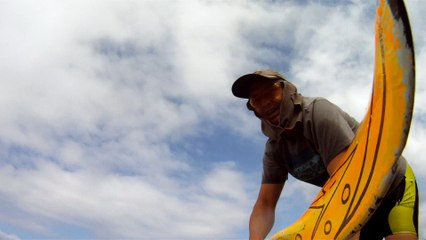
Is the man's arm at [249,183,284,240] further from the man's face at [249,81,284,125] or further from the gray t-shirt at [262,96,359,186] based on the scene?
the man's face at [249,81,284,125]

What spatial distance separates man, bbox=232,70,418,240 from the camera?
264cm

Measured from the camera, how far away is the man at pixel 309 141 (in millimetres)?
2639

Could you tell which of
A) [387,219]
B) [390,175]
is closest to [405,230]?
[387,219]

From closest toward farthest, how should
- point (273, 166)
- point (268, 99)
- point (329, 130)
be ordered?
point (329, 130) → point (268, 99) → point (273, 166)

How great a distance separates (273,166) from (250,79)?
0.88 m

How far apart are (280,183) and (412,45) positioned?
7.47 feet

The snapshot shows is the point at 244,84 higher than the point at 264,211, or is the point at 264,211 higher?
the point at 244,84

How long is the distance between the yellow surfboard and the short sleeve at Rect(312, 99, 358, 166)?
6.6 inches

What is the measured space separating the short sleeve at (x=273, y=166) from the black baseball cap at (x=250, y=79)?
50 centimetres

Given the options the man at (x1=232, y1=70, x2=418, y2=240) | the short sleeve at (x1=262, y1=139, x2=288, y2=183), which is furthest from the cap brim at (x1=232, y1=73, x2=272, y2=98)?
the short sleeve at (x1=262, y1=139, x2=288, y2=183)

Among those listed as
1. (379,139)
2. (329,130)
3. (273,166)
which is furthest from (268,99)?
(379,139)

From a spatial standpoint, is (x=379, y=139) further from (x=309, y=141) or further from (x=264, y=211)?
(x=264, y=211)

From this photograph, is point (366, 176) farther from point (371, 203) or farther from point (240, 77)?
point (240, 77)

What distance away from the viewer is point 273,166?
137 inches
